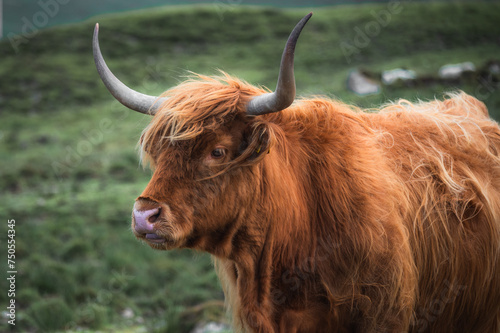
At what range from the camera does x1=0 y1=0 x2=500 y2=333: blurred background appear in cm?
663

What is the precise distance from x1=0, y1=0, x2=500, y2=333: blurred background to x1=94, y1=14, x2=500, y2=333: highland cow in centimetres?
77

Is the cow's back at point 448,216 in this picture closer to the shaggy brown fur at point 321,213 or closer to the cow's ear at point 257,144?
the shaggy brown fur at point 321,213

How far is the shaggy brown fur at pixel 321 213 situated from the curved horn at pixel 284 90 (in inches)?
4.4

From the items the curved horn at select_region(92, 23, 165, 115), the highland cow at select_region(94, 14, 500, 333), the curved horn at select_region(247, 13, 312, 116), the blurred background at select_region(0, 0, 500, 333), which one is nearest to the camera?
the curved horn at select_region(247, 13, 312, 116)

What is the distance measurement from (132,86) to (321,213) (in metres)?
17.0

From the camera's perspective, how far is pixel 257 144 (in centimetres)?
287

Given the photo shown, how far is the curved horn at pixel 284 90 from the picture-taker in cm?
240

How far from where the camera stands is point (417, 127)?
376 centimetres

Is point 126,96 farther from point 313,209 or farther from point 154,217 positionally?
point 313,209

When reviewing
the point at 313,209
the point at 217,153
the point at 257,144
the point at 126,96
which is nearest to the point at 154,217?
the point at 217,153

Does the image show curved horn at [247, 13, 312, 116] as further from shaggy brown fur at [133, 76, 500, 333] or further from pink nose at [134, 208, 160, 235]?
pink nose at [134, 208, 160, 235]

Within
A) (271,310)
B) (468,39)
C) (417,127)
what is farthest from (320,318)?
(468,39)

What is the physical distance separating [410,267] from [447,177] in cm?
81

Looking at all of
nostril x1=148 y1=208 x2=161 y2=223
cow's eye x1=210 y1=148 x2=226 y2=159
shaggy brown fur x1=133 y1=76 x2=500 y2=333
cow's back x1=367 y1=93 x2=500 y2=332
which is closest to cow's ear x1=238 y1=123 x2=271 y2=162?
shaggy brown fur x1=133 y1=76 x2=500 y2=333
